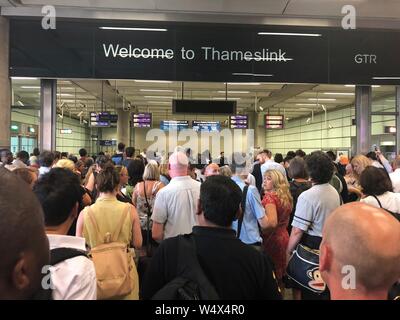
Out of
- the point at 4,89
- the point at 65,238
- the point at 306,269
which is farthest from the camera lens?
the point at 4,89

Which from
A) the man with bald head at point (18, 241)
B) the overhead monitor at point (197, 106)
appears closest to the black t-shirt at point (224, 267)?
the man with bald head at point (18, 241)

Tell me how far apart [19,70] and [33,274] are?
6839mm

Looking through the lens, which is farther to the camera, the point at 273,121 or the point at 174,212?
the point at 273,121

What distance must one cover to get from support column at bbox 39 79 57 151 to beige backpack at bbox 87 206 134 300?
521cm

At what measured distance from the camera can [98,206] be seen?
2.87 metres

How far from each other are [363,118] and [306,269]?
5.57 m

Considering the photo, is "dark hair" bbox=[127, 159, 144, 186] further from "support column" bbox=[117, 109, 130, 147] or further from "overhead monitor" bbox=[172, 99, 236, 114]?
"support column" bbox=[117, 109, 130, 147]

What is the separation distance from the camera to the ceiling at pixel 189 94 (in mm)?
13359

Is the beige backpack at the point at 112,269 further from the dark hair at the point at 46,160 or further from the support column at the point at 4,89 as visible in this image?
the support column at the point at 4,89

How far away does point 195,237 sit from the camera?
1881mm

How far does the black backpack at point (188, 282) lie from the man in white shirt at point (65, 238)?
10.9 inches

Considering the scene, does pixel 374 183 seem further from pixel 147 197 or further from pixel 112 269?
pixel 147 197

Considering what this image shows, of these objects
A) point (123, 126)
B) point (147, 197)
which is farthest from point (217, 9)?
point (123, 126)
